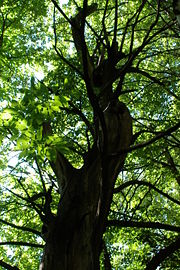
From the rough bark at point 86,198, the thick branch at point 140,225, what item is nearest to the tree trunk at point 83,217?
the rough bark at point 86,198

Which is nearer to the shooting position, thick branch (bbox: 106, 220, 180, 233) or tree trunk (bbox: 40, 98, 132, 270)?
tree trunk (bbox: 40, 98, 132, 270)

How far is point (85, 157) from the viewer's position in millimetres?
4004

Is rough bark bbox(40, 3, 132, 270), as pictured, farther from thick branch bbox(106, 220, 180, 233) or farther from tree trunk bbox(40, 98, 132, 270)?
thick branch bbox(106, 220, 180, 233)

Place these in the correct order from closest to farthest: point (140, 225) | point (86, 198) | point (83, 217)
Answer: point (83, 217)
point (86, 198)
point (140, 225)

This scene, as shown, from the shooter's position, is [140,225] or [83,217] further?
[140,225]

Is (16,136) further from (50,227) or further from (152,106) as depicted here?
(152,106)

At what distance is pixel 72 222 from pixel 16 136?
1176 mm

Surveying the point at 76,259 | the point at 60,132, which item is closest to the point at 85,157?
the point at 76,259

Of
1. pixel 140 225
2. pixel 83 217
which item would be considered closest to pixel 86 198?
pixel 83 217

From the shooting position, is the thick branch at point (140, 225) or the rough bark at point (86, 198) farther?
the thick branch at point (140, 225)

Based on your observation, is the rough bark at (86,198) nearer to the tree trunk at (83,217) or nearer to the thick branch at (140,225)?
the tree trunk at (83,217)

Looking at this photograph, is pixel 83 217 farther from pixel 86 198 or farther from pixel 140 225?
pixel 140 225

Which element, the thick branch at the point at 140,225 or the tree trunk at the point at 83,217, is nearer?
the tree trunk at the point at 83,217

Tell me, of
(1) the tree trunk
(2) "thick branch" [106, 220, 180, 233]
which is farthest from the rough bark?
(2) "thick branch" [106, 220, 180, 233]
